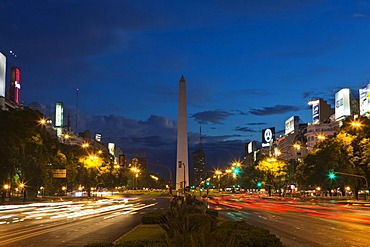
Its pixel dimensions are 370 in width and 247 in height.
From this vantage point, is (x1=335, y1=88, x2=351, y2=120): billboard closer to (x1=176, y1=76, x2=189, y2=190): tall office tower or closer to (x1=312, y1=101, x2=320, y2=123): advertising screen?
(x1=312, y1=101, x2=320, y2=123): advertising screen

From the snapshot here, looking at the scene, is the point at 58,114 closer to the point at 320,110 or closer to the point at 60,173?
the point at 60,173

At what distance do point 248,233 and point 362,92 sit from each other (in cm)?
12036

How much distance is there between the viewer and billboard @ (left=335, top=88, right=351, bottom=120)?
141500 millimetres

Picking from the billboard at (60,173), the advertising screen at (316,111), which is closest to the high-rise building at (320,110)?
the advertising screen at (316,111)

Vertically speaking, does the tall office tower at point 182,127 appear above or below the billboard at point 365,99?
below

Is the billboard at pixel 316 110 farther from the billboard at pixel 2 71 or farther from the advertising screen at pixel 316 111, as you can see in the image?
the billboard at pixel 2 71

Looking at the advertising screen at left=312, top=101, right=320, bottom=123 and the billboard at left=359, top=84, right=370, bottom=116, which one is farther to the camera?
the advertising screen at left=312, top=101, right=320, bottom=123

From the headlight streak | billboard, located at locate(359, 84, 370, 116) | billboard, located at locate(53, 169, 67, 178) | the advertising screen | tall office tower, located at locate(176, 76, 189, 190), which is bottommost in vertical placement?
the headlight streak

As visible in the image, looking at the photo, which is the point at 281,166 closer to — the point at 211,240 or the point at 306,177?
the point at 306,177

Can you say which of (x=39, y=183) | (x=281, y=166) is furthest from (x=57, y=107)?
(x=39, y=183)

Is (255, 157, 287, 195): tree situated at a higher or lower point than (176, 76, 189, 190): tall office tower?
lower

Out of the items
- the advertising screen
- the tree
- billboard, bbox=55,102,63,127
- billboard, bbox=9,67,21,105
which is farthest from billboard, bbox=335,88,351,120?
billboard, bbox=9,67,21,105

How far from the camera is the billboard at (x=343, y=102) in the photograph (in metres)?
142

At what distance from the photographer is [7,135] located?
209 ft
